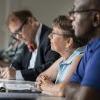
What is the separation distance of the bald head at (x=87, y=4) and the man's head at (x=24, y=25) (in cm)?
169

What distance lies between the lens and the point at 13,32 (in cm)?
363

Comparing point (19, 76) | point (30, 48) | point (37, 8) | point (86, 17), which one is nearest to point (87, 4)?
point (86, 17)

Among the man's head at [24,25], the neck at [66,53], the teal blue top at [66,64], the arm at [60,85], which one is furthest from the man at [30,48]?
the arm at [60,85]

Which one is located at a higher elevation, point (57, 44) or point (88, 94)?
point (57, 44)

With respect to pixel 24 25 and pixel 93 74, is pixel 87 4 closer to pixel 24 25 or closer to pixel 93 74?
pixel 93 74

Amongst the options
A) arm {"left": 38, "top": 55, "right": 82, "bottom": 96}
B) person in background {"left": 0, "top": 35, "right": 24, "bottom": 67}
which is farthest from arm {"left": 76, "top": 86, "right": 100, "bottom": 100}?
person in background {"left": 0, "top": 35, "right": 24, "bottom": 67}

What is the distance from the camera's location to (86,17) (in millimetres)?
1771

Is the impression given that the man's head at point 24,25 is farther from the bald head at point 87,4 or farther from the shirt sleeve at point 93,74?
the shirt sleeve at point 93,74

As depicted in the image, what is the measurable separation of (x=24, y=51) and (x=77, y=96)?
2.21m

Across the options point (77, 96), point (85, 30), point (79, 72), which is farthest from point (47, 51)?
point (77, 96)

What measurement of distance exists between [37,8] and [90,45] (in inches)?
145

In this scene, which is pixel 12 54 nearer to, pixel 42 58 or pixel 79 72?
pixel 42 58

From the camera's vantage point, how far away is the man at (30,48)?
3.24 m

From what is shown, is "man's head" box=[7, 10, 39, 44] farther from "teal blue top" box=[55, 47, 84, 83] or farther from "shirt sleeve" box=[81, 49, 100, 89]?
"shirt sleeve" box=[81, 49, 100, 89]
